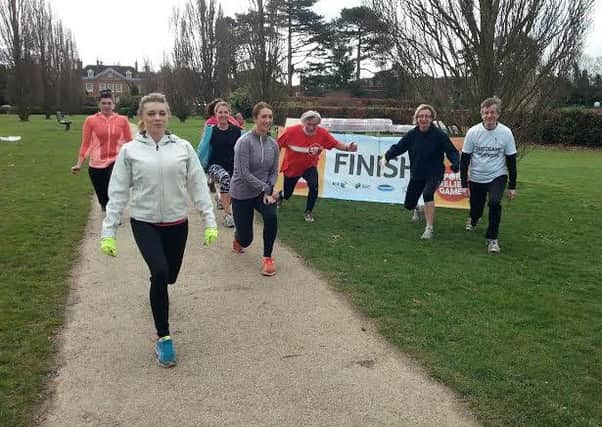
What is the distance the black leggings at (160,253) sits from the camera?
4.06 meters

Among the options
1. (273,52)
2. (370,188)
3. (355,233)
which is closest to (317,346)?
(355,233)

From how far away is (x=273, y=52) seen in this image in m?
24.8

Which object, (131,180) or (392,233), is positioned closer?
(131,180)

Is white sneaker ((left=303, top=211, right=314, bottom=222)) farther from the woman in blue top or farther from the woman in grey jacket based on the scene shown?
the woman in grey jacket

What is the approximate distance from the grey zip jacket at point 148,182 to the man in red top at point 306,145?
14.9ft

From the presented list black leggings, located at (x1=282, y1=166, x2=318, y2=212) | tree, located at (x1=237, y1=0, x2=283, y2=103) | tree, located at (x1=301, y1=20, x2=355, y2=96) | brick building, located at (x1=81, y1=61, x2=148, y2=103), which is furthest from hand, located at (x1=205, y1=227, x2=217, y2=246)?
brick building, located at (x1=81, y1=61, x2=148, y2=103)

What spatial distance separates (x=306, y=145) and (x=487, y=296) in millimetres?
4038

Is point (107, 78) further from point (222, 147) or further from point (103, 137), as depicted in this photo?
point (222, 147)

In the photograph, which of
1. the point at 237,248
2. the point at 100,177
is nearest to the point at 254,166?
the point at 237,248

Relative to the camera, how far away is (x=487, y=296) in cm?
566

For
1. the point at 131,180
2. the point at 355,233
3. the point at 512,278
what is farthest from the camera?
the point at 355,233

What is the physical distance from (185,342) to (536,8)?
32.9 ft

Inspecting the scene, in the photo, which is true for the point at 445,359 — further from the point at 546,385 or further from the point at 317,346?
the point at 317,346

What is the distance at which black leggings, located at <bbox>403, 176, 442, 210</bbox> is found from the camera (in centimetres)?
797
